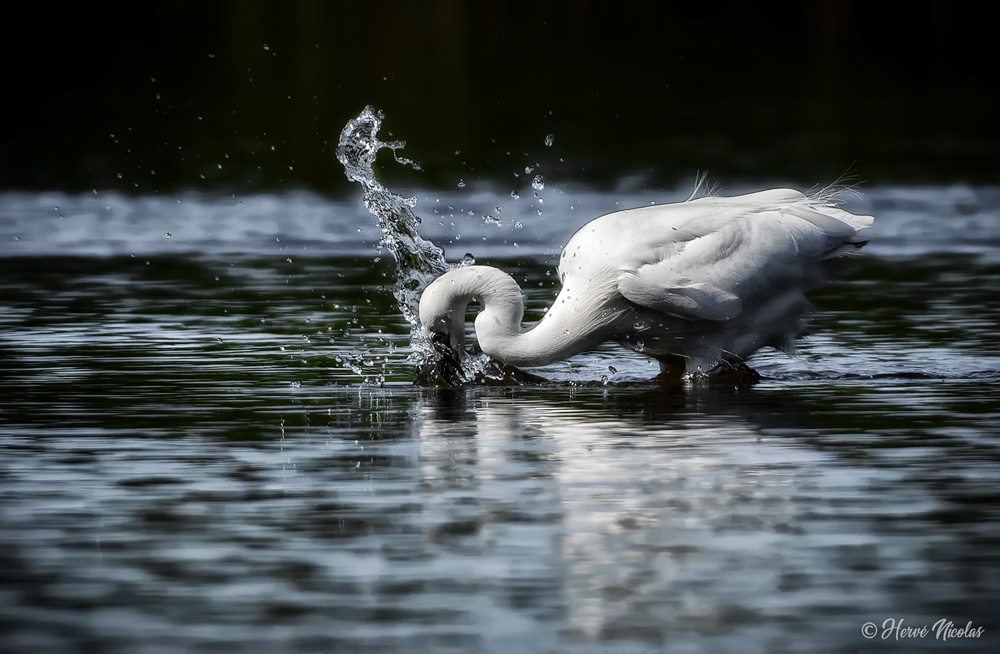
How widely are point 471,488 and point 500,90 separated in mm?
32196

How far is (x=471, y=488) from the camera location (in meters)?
10.0

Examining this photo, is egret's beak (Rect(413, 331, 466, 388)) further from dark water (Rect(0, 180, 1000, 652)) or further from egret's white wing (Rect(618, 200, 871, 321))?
egret's white wing (Rect(618, 200, 871, 321))

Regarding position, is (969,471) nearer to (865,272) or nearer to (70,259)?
(865,272)

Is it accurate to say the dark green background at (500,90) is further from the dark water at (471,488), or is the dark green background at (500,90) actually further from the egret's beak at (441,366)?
the egret's beak at (441,366)

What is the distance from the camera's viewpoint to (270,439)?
37.8ft

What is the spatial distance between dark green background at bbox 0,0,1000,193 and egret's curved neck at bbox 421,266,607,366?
16.5 metres

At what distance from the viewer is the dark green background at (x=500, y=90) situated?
1283 inches

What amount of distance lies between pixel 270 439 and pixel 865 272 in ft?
35.1

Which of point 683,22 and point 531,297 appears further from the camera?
point 683,22

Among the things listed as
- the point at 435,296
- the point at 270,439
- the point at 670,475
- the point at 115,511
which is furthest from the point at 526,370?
the point at 115,511

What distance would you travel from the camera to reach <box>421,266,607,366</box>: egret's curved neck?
1355 cm

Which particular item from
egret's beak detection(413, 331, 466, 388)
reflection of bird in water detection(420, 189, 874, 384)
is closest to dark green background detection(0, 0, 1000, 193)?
reflection of bird in water detection(420, 189, 874, 384)

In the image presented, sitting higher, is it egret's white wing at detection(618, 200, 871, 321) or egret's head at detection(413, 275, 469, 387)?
egret's white wing at detection(618, 200, 871, 321)

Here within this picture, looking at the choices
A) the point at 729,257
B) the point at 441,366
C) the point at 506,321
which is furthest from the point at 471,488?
the point at 729,257
